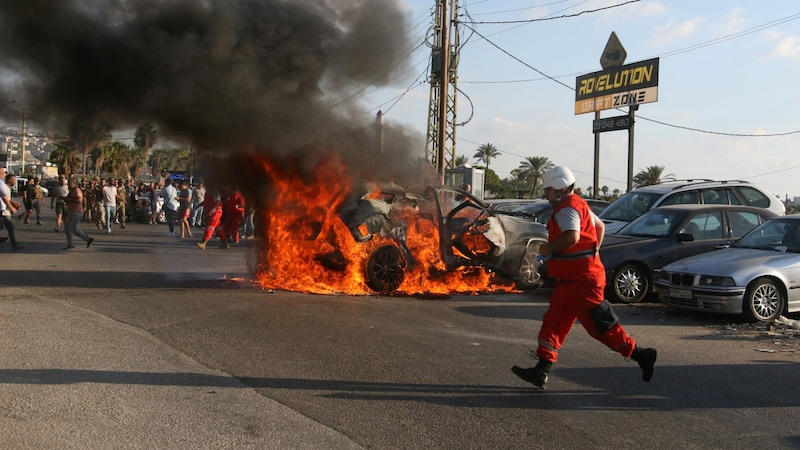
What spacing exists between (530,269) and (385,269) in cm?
247

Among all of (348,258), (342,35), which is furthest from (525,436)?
(342,35)

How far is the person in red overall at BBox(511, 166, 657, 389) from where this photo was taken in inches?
211

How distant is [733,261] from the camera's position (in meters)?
9.09

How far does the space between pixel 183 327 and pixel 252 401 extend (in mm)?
2727

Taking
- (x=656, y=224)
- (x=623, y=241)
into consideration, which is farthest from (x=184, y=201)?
(x=656, y=224)

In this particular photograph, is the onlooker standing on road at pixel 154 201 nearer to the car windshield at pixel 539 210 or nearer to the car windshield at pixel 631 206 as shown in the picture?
the car windshield at pixel 539 210

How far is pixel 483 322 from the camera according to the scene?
8.42 metres

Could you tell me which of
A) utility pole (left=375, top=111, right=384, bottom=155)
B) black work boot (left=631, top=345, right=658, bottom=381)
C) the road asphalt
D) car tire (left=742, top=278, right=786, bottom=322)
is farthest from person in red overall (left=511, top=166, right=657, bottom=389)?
utility pole (left=375, top=111, right=384, bottom=155)

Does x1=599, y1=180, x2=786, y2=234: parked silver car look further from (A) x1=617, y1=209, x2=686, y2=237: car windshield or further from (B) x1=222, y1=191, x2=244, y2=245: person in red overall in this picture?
(B) x1=222, y1=191, x2=244, y2=245: person in red overall

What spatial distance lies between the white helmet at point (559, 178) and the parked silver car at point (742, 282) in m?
4.26

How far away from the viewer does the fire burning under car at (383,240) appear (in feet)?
33.2

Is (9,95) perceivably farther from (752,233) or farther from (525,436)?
(752,233)

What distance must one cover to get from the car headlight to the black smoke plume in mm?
4829

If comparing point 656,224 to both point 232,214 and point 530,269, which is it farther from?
point 232,214
